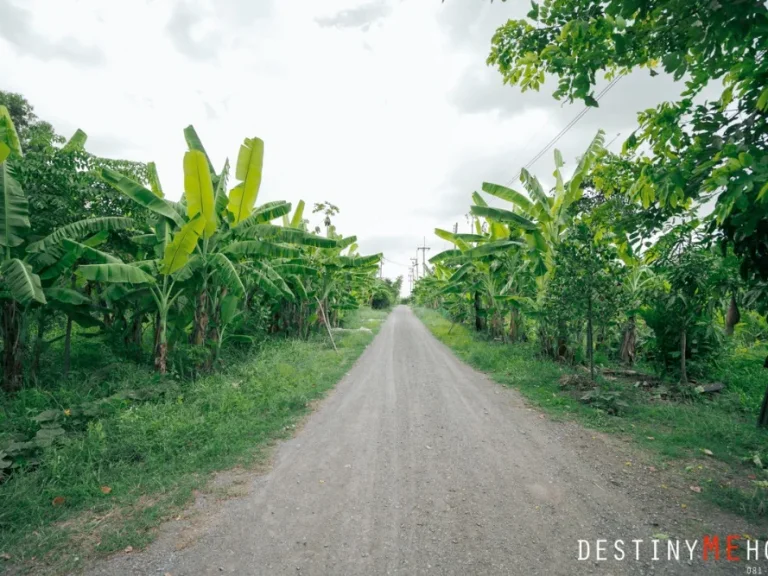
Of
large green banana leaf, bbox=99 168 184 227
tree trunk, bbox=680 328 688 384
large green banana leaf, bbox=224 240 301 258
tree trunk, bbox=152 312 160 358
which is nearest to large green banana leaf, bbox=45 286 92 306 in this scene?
tree trunk, bbox=152 312 160 358

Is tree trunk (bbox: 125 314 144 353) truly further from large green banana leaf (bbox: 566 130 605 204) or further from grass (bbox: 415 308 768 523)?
large green banana leaf (bbox: 566 130 605 204)

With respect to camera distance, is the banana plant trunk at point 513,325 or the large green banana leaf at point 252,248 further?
the banana plant trunk at point 513,325

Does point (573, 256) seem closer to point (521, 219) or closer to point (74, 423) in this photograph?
point (521, 219)

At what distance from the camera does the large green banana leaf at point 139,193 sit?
23.3 ft

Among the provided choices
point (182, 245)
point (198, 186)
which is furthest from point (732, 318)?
point (198, 186)

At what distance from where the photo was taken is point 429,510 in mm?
3467

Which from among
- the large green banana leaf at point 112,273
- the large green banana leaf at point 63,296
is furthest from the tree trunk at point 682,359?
the large green banana leaf at point 63,296

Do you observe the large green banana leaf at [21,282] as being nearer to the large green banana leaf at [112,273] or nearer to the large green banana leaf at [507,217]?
the large green banana leaf at [112,273]

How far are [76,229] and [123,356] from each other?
3709mm

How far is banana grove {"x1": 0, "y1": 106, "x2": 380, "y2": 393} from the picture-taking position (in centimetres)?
640

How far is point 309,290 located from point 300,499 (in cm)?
1092

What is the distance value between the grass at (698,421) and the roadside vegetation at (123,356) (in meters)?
4.59

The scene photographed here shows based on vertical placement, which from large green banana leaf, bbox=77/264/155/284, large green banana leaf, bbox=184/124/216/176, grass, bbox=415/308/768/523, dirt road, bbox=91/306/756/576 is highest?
large green banana leaf, bbox=184/124/216/176

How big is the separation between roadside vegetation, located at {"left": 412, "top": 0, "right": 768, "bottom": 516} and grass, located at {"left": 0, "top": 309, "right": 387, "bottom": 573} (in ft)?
16.1
